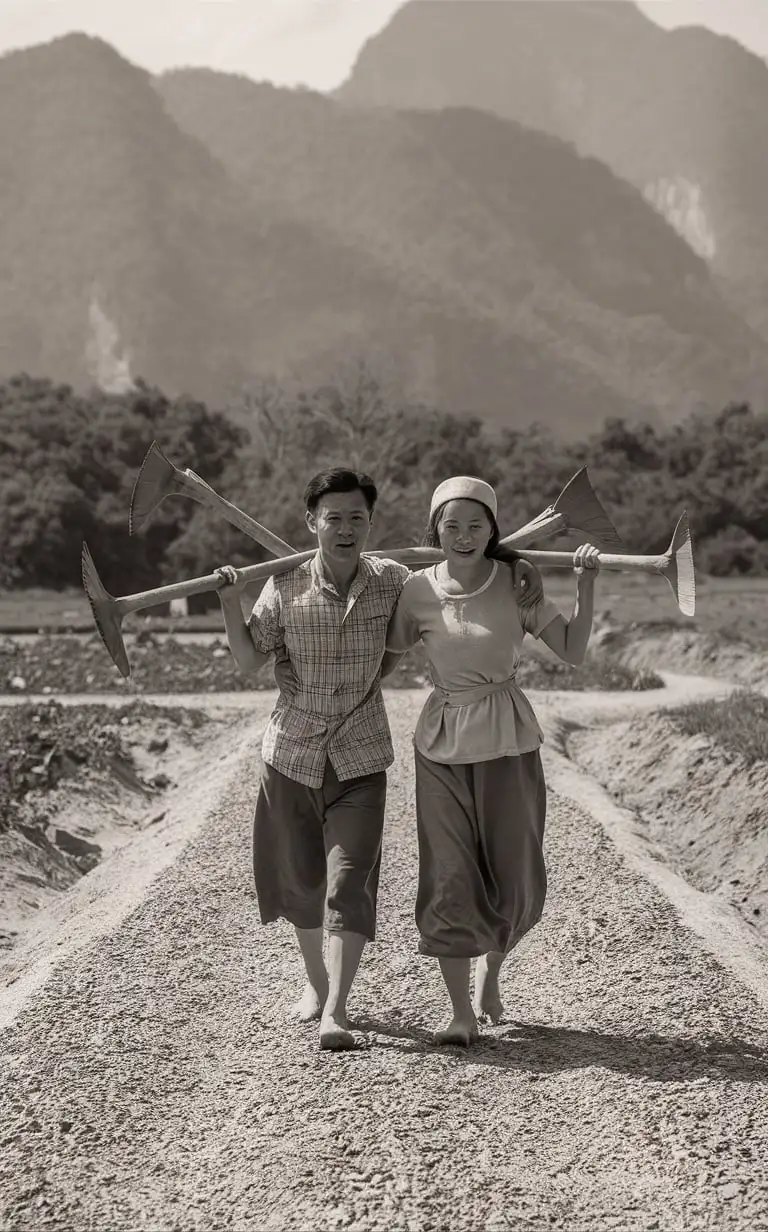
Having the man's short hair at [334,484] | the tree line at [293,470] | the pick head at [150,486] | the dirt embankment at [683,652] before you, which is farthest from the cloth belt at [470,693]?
the tree line at [293,470]

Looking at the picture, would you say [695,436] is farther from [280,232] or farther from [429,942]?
[280,232]

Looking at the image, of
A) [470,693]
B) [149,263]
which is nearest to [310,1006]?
[470,693]

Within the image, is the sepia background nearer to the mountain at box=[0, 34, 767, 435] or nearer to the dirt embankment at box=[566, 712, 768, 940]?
the dirt embankment at box=[566, 712, 768, 940]

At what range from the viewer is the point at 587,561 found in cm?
445

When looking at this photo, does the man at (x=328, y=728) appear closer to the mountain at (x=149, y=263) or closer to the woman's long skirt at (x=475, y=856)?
the woman's long skirt at (x=475, y=856)

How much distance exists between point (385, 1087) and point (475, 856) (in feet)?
2.51

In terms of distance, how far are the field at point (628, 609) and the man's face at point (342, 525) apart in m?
15.6

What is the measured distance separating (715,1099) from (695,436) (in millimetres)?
42242

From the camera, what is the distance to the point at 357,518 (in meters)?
4.54

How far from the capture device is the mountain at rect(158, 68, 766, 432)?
139375mm

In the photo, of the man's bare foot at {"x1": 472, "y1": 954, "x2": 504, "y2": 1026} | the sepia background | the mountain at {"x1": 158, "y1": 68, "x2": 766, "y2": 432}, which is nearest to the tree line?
the sepia background

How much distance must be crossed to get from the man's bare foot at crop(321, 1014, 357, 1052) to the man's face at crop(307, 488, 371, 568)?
1335mm

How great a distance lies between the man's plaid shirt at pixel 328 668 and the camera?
4.54 metres

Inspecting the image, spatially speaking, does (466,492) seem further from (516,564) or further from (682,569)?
(682,569)
